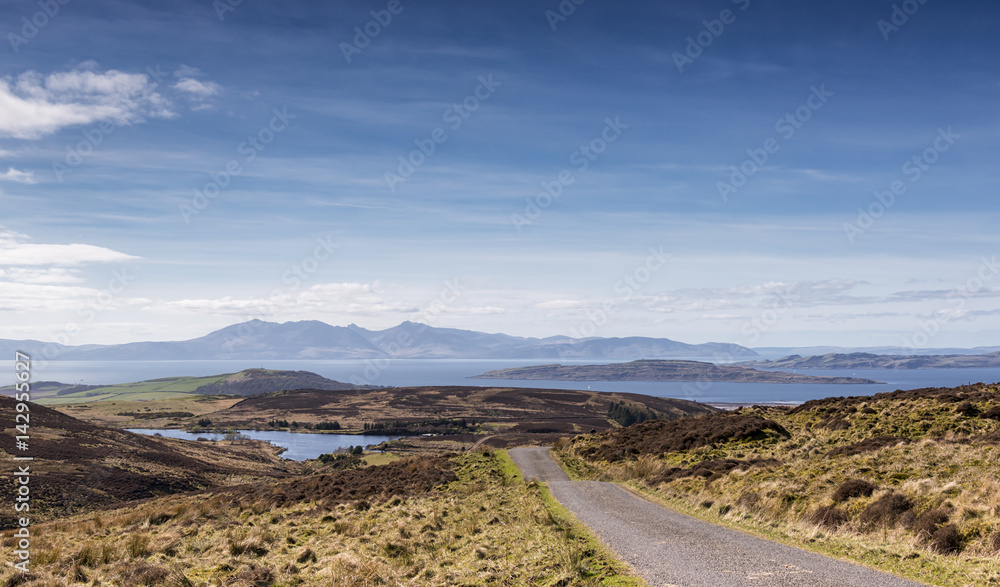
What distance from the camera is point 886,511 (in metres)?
14.3

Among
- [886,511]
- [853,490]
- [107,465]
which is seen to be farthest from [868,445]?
[107,465]

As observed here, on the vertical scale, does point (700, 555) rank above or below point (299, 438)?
above

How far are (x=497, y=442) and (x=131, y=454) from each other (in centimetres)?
4962

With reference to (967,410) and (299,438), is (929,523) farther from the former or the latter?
(299,438)

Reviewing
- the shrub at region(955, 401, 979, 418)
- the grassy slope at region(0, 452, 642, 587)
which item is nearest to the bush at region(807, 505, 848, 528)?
the grassy slope at region(0, 452, 642, 587)

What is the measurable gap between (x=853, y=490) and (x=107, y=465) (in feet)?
219

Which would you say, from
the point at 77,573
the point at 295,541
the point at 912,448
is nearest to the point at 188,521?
the point at 295,541

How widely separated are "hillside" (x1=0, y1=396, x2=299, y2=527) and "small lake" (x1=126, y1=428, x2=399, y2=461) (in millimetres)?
22103

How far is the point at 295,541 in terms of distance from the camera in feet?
55.9

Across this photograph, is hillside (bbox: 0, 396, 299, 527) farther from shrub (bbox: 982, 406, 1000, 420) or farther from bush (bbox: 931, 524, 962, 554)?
shrub (bbox: 982, 406, 1000, 420)

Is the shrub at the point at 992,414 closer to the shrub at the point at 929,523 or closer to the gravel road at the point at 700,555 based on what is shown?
the shrub at the point at 929,523

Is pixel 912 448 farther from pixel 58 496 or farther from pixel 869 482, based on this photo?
pixel 58 496

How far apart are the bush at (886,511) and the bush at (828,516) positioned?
0.51m

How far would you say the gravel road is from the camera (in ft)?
34.2
